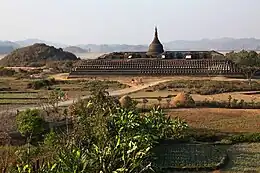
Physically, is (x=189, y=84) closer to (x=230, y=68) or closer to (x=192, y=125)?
(x=230, y=68)

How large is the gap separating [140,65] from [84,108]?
1354 inches

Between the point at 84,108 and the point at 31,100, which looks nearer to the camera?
the point at 84,108

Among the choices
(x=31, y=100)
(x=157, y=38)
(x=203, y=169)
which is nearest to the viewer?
(x=203, y=169)

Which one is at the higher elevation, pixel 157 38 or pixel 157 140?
pixel 157 38

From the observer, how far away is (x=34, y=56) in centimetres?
10544

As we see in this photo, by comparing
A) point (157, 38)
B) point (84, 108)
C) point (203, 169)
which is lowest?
Result: point (203, 169)

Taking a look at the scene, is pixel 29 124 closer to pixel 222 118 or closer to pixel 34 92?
pixel 222 118

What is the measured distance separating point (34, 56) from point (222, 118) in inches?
3173

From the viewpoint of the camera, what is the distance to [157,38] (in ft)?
240

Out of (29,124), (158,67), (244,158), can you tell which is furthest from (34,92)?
(244,158)

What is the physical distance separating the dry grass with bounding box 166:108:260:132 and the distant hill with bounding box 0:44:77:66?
7140 centimetres

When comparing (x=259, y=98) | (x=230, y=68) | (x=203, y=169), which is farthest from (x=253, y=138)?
(x=230, y=68)

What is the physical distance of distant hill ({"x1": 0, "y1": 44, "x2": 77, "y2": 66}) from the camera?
334 ft

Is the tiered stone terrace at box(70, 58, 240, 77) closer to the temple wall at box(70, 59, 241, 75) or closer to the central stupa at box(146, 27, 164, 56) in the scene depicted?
the temple wall at box(70, 59, 241, 75)
